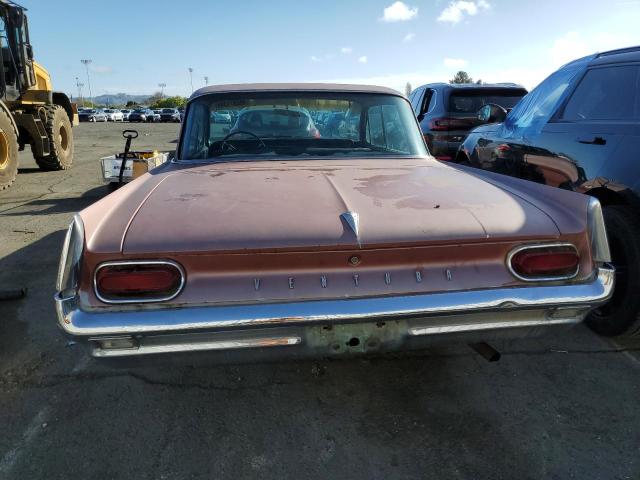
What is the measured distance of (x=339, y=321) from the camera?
6.11 feet

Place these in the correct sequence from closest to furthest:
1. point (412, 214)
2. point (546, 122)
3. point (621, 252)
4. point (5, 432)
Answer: point (412, 214) → point (5, 432) → point (621, 252) → point (546, 122)

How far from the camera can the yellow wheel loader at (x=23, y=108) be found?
853cm

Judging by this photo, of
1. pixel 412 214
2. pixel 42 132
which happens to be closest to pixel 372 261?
pixel 412 214

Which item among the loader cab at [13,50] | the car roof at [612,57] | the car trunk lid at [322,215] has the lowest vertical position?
the car trunk lid at [322,215]

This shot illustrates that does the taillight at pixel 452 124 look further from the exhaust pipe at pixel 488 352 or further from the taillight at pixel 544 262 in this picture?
the taillight at pixel 544 262

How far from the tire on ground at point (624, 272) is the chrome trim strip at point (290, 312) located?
1128mm

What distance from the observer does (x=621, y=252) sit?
2.88m

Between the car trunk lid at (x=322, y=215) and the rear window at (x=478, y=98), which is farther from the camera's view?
the rear window at (x=478, y=98)

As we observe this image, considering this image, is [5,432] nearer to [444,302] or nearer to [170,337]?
[170,337]

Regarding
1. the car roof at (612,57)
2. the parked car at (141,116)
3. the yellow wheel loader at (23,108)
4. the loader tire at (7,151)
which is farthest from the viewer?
the parked car at (141,116)

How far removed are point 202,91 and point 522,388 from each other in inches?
110

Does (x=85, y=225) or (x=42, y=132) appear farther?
(x=42, y=132)

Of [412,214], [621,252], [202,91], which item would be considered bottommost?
[621,252]

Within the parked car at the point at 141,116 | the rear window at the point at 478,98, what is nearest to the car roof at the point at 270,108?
the rear window at the point at 478,98
